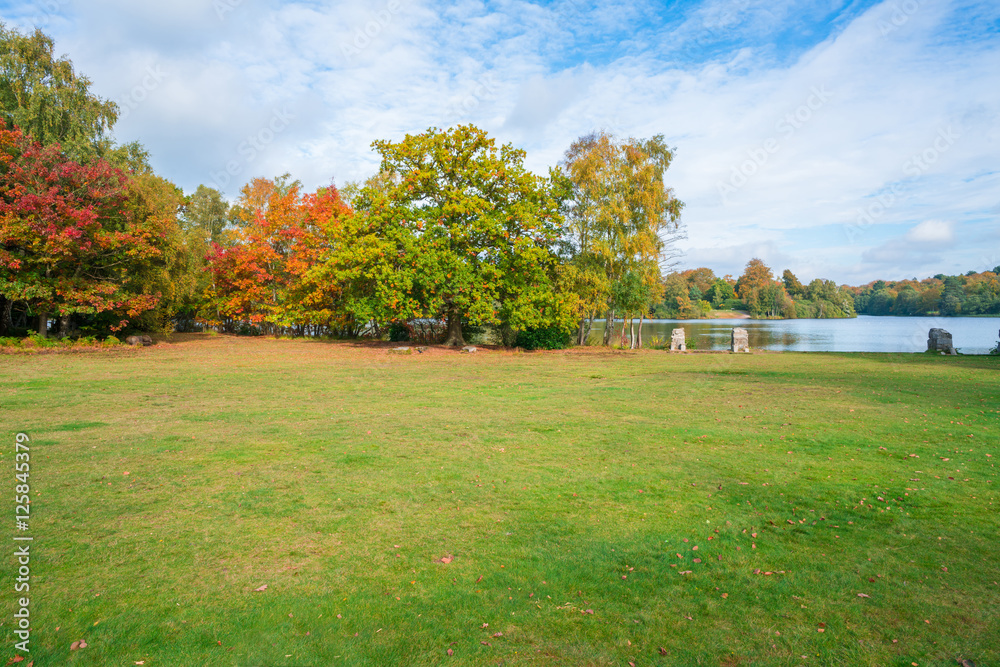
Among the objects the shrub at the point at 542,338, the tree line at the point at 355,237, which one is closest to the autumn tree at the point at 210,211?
the tree line at the point at 355,237

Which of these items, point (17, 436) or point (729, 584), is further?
point (17, 436)

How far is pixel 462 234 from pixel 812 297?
82.9 m

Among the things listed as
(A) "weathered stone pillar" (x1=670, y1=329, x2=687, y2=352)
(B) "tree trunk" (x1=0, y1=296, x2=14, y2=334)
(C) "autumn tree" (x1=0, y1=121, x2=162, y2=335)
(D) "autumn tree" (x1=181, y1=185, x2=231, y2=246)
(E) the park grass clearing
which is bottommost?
(E) the park grass clearing

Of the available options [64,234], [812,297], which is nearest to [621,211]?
[64,234]

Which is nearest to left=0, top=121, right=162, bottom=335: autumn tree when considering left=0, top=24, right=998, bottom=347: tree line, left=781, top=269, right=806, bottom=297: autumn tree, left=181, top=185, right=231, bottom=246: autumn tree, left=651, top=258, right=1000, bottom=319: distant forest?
left=0, top=24, right=998, bottom=347: tree line

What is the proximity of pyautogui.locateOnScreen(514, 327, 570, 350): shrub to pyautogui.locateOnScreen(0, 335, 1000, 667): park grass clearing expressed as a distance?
16063 mm

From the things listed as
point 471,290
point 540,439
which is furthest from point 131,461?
point 471,290

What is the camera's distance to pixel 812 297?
86188 mm

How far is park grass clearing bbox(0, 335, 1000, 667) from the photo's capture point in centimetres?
315

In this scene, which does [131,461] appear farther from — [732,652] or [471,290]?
[471,290]

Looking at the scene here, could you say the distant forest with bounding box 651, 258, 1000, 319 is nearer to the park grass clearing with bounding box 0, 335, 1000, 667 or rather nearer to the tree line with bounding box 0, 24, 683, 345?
the tree line with bounding box 0, 24, 683, 345

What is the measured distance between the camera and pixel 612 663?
296 centimetres

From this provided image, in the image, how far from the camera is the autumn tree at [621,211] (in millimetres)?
26812

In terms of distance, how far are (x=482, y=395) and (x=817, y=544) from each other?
8.22 m
